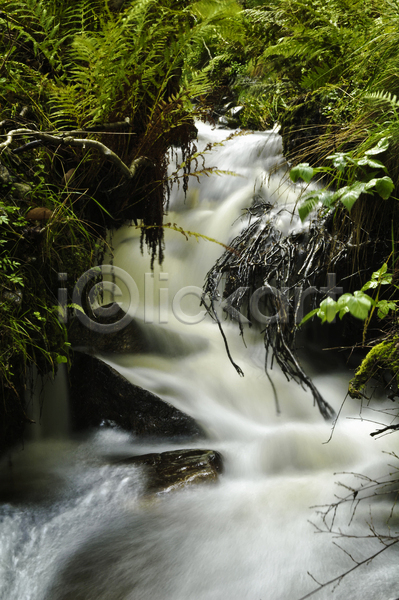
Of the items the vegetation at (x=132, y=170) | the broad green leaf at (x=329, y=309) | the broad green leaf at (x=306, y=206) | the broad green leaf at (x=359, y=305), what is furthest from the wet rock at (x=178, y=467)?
the broad green leaf at (x=306, y=206)

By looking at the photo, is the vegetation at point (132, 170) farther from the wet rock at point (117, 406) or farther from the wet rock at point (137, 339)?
the wet rock at point (137, 339)

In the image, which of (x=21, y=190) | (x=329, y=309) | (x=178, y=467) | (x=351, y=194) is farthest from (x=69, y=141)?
(x=178, y=467)

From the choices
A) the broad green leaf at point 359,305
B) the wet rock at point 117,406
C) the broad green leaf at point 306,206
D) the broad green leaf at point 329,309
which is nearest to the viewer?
the broad green leaf at point 359,305

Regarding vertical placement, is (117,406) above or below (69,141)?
below

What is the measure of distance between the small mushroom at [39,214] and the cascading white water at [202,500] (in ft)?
3.89

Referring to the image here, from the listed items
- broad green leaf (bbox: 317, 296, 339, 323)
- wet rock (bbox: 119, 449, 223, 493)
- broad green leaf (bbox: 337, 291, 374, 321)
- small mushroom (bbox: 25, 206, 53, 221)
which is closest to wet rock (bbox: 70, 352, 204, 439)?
wet rock (bbox: 119, 449, 223, 493)

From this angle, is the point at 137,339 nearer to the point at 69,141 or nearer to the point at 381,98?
the point at 69,141

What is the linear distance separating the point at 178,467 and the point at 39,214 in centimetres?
152

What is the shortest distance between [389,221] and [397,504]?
1.59m

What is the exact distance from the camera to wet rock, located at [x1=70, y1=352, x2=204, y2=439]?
2555 millimetres

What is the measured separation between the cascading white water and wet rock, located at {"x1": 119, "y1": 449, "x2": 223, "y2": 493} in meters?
0.06

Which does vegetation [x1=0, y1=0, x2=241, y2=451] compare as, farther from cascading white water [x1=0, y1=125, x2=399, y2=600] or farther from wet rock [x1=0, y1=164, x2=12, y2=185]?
cascading white water [x1=0, y1=125, x2=399, y2=600]

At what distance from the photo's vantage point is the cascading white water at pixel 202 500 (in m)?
1.62

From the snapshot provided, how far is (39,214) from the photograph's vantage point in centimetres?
211
